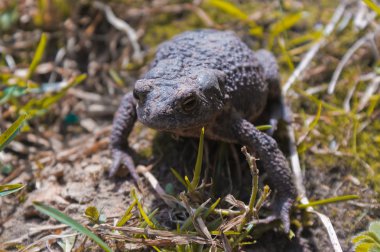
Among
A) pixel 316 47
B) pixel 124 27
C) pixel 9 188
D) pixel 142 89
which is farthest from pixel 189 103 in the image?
pixel 124 27


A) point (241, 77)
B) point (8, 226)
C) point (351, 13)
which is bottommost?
point (8, 226)

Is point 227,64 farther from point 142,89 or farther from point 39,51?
point 39,51

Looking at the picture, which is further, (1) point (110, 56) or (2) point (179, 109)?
(1) point (110, 56)

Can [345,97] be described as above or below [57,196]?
above

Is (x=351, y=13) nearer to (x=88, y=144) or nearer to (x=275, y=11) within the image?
(x=275, y=11)

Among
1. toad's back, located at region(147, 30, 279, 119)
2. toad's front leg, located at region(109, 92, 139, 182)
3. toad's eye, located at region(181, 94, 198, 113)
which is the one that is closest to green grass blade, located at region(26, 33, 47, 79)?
toad's front leg, located at region(109, 92, 139, 182)

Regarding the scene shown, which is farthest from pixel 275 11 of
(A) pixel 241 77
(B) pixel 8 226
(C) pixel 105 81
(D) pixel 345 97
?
(B) pixel 8 226

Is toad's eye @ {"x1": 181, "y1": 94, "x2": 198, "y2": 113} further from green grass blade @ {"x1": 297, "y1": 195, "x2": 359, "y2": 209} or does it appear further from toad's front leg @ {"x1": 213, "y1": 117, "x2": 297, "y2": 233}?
green grass blade @ {"x1": 297, "y1": 195, "x2": 359, "y2": 209}
